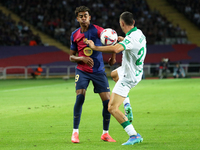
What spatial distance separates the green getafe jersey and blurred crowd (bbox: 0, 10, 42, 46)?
2843cm

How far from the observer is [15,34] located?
34.2 meters

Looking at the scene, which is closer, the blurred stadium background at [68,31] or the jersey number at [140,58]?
the jersey number at [140,58]

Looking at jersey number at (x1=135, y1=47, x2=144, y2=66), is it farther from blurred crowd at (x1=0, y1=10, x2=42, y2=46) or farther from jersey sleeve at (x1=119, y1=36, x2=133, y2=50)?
blurred crowd at (x1=0, y1=10, x2=42, y2=46)

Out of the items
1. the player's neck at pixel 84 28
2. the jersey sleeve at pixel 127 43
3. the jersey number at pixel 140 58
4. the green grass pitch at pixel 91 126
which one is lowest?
the green grass pitch at pixel 91 126

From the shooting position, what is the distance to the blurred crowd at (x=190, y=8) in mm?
42812

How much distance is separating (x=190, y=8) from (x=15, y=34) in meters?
21.8

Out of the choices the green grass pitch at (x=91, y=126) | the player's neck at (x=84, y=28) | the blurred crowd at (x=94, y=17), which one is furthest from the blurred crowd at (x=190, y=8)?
the player's neck at (x=84, y=28)

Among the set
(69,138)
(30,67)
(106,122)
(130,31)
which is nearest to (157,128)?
(106,122)

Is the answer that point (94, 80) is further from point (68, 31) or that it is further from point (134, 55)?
point (68, 31)

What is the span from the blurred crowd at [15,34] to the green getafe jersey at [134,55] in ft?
93.3

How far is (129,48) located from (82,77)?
4.25ft

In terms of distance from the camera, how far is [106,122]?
7.02 meters

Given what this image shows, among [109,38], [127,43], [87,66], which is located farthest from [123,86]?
[87,66]

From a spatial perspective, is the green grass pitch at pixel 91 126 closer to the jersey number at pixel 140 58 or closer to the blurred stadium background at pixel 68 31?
the jersey number at pixel 140 58
